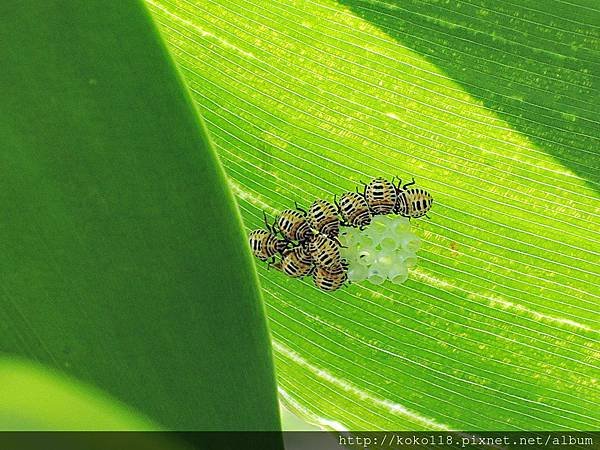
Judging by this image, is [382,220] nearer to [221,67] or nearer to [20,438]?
[221,67]

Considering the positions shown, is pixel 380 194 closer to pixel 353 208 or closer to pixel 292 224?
pixel 353 208

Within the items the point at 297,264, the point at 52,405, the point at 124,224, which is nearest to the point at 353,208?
the point at 297,264

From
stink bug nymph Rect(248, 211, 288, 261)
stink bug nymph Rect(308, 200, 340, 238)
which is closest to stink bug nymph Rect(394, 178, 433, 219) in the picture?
stink bug nymph Rect(308, 200, 340, 238)

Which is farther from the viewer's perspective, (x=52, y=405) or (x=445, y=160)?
(x=445, y=160)

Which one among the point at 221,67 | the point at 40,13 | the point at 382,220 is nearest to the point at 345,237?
the point at 382,220

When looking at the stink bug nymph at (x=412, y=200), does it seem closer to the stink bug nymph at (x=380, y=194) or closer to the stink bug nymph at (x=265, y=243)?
the stink bug nymph at (x=380, y=194)
